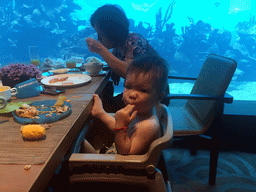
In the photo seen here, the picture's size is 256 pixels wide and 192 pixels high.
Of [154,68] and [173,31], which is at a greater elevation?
[154,68]

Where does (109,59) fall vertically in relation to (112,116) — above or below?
above

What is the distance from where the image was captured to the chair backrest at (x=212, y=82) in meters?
1.40

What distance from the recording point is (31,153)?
1.66 feet

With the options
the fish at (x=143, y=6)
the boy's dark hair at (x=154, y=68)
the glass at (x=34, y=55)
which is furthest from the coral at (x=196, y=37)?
the boy's dark hair at (x=154, y=68)

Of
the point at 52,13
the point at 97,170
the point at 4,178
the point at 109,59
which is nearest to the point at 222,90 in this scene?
the point at 109,59

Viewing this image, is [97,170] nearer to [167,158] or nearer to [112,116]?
[112,116]

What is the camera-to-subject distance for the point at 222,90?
1.40 m

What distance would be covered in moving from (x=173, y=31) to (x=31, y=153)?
1244 centimetres

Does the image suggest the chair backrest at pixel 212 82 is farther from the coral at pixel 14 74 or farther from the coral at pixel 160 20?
the coral at pixel 160 20

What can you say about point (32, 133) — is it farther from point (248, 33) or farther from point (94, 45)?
point (248, 33)

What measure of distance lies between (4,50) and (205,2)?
597 inches

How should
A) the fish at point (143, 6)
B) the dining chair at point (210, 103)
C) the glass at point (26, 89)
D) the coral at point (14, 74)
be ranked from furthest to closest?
the fish at point (143, 6) < the dining chair at point (210, 103) < the coral at point (14, 74) < the glass at point (26, 89)

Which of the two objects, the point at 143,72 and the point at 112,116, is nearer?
the point at 143,72

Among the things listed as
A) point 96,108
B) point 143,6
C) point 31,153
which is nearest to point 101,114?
point 96,108
